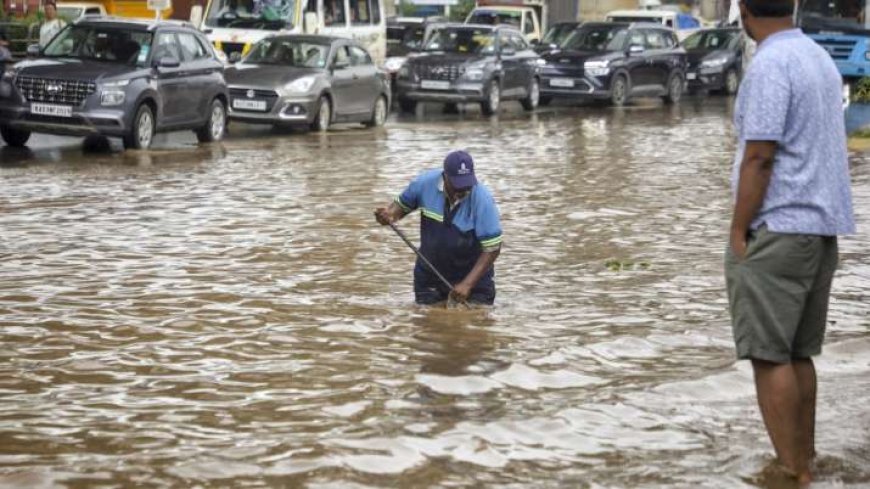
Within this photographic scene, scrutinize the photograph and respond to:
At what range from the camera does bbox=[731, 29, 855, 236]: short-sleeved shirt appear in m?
6.23

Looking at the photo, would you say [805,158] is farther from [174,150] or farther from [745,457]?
[174,150]

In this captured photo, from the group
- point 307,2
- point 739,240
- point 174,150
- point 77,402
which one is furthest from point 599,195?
point 307,2

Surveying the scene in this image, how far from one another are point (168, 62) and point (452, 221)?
43.7ft

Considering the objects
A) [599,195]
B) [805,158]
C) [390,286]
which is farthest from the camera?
[599,195]

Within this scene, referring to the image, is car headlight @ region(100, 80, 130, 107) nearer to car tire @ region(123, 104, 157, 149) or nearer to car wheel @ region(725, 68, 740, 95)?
car tire @ region(123, 104, 157, 149)

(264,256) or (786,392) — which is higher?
(786,392)

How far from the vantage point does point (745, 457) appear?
279 inches

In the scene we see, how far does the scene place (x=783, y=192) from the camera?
6.32m

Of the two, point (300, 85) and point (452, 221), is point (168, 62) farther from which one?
point (452, 221)

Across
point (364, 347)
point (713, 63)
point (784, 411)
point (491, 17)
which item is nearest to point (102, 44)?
point (364, 347)

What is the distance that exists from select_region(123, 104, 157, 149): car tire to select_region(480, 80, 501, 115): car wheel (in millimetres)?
11212

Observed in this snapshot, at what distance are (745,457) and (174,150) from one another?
16.6 meters

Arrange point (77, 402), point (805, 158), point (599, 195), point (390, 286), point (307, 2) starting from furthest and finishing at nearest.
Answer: point (307, 2) < point (599, 195) < point (390, 286) < point (77, 402) < point (805, 158)

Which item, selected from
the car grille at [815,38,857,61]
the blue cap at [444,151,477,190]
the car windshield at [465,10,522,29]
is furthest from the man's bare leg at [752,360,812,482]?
the car windshield at [465,10,522,29]
